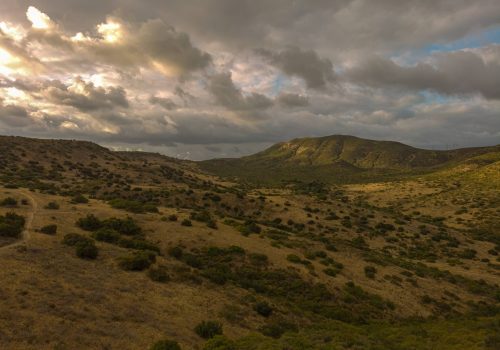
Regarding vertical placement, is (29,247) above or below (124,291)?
above

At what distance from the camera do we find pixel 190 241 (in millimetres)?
36531

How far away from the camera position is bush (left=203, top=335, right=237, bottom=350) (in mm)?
16812

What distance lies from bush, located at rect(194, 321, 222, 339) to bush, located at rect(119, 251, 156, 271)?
888 centimetres

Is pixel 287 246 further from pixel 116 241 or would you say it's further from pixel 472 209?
pixel 472 209

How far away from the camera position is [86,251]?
26.5m

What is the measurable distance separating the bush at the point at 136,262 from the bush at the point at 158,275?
Answer: 0.77m

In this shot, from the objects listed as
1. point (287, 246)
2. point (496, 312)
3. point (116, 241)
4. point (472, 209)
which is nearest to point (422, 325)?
point (496, 312)

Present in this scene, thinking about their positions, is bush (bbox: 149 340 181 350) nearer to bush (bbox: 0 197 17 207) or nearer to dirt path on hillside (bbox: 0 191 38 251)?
dirt path on hillside (bbox: 0 191 38 251)

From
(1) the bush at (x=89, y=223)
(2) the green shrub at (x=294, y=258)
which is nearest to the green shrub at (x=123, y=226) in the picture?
(1) the bush at (x=89, y=223)

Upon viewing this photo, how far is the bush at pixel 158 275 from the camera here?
25.1 meters

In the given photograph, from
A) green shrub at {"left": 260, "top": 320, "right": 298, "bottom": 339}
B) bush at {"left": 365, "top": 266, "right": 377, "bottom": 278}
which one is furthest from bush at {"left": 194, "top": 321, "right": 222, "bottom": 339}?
bush at {"left": 365, "top": 266, "right": 377, "bottom": 278}

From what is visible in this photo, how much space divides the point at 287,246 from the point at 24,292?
1152 inches

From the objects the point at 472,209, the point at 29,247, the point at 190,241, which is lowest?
the point at 472,209

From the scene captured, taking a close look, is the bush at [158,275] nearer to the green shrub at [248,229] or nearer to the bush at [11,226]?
the bush at [11,226]
